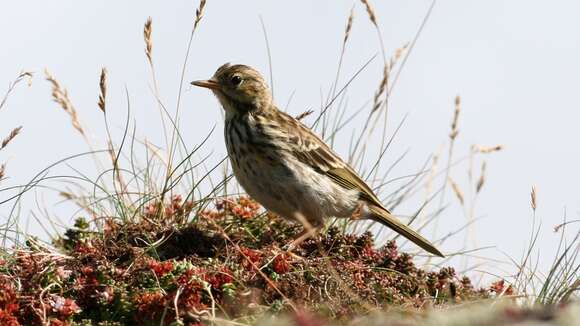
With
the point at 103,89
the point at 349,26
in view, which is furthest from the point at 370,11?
the point at 103,89

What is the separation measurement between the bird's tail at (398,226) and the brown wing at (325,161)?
0.11 m

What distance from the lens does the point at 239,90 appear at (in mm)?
8648

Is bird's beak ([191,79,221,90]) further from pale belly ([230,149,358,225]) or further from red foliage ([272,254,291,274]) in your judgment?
red foliage ([272,254,291,274])

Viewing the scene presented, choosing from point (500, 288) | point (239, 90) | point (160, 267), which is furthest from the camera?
point (239, 90)

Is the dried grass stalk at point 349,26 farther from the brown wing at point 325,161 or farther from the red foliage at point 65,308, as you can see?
the red foliage at point 65,308

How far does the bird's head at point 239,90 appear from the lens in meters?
8.57

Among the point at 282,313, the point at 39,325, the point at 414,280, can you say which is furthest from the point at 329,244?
the point at 39,325

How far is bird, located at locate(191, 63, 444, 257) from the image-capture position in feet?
25.0

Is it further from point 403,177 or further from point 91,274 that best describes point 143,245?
point 403,177

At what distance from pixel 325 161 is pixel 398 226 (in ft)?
2.75

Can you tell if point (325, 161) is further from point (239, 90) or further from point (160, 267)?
point (160, 267)

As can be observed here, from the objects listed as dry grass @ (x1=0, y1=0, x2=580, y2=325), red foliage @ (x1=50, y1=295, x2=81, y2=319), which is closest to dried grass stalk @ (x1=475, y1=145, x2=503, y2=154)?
dry grass @ (x1=0, y1=0, x2=580, y2=325)

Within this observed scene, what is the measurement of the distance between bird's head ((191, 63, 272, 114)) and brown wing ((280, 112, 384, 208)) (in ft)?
1.59

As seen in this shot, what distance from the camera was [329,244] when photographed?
7230mm
